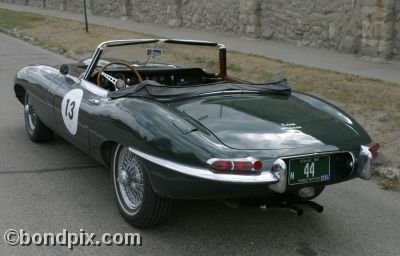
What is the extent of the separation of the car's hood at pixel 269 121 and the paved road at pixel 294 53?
562 cm

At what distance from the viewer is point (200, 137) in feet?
12.0

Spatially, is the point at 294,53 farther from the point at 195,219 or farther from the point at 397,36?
the point at 195,219

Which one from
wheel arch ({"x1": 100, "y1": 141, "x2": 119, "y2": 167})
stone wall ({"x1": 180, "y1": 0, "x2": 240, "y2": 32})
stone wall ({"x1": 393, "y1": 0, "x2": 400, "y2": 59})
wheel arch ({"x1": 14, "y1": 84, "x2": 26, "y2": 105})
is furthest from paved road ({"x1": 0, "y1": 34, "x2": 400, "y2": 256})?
stone wall ({"x1": 180, "y1": 0, "x2": 240, "y2": 32})

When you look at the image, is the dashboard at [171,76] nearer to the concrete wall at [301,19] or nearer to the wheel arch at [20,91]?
the wheel arch at [20,91]

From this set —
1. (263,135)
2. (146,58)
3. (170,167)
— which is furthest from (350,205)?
(146,58)

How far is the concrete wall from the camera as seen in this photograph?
37.8 feet

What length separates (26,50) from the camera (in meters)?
15.0

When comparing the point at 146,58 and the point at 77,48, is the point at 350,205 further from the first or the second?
the point at 77,48

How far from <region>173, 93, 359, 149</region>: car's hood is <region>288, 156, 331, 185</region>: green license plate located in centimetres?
11

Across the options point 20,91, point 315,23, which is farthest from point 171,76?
point 315,23

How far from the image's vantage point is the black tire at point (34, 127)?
6.12 m

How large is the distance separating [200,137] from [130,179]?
792 mm

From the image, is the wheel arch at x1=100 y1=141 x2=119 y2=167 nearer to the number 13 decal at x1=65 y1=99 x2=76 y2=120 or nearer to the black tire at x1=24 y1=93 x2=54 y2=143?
the number 13 decal at x1=65 y1=99 x2=76 y2=120

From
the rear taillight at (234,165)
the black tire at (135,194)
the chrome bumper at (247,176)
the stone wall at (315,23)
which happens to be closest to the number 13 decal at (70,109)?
the black tire at (135,194)
